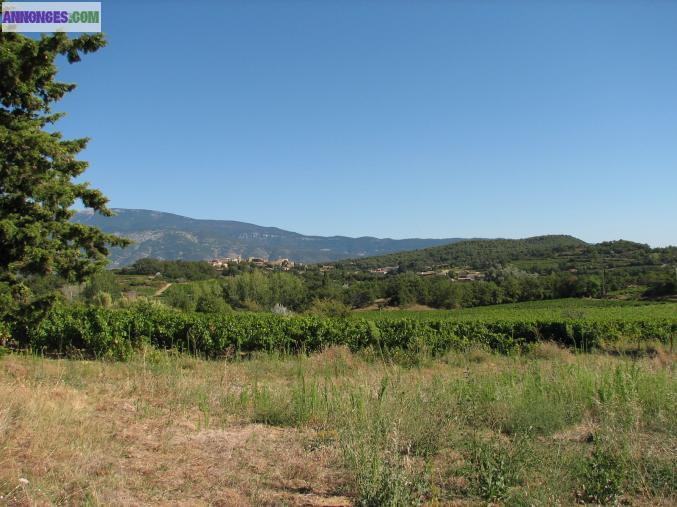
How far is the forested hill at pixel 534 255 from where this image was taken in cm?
9869

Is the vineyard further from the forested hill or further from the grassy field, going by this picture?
the forested hill

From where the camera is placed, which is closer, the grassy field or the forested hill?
the grassy field

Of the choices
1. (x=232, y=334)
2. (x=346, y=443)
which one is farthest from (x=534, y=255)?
(x=346, y=443)

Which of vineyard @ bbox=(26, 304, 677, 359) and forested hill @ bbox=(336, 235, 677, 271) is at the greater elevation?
forested hill @ bbox=(336, 235, 677, 271)

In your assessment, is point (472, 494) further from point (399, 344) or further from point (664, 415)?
point (399, 344)

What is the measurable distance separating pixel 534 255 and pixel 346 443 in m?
126

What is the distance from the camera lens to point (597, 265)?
9381cm

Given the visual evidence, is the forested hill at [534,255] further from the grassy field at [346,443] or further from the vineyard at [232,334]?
the grassy field at [346,443]

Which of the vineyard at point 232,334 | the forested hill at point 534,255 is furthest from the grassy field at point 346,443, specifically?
the forested hill at point 534,255

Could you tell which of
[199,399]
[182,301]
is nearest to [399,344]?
[199,399]

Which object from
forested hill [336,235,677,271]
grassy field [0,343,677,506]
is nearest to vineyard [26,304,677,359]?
grassy field [0,343,677,506]

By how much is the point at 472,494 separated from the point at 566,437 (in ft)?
6.13

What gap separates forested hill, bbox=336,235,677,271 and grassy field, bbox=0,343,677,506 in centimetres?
9982

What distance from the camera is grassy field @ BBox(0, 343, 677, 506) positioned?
3438mm
